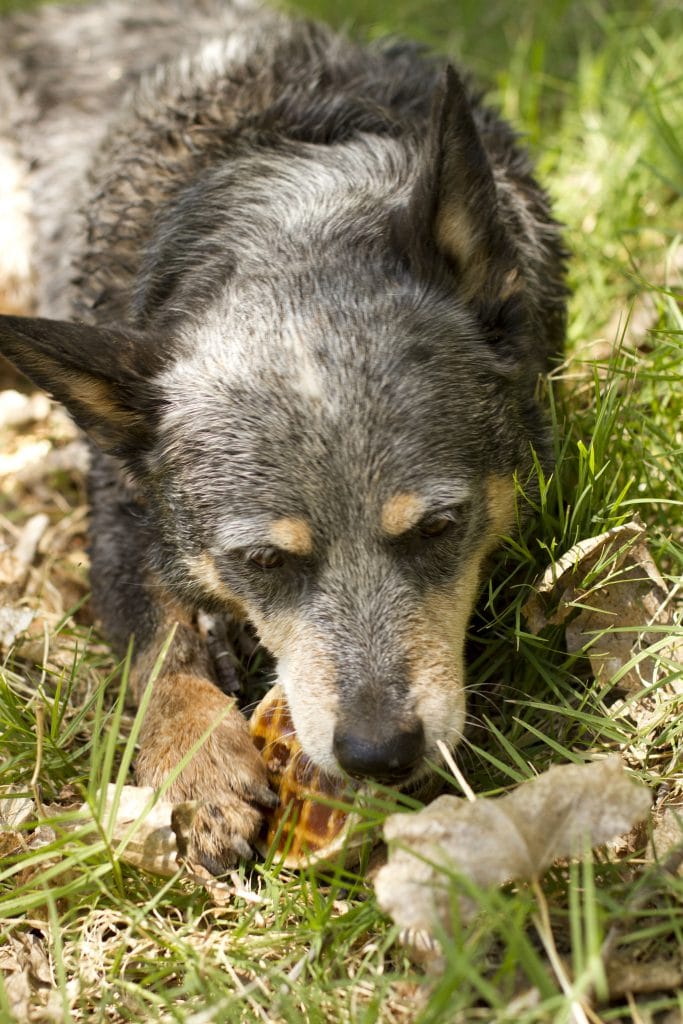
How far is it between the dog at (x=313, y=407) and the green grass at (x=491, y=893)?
21 cm

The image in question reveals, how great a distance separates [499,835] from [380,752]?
397 mm

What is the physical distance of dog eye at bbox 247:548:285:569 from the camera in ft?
10.4

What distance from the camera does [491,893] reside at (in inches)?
94.8

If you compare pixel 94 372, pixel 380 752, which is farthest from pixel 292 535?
pixel 94 372

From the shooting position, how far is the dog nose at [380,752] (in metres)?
2.80

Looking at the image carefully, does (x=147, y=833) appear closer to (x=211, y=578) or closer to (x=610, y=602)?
(x=211, y=578)

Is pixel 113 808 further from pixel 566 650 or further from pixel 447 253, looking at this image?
pixel 447 253

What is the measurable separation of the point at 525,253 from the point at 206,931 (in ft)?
8.38

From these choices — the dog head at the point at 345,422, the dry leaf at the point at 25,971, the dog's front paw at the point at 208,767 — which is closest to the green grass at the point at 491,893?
the dry leaf at the point at 25,971

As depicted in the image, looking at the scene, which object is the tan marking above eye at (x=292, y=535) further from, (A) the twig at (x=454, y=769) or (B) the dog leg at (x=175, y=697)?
(A) the twig at (x=454, y=769)

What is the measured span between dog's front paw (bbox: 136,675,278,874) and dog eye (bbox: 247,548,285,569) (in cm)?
45

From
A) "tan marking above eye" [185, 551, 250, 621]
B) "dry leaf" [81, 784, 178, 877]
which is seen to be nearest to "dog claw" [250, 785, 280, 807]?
"dry leaf" [81, 784, 178, 877]

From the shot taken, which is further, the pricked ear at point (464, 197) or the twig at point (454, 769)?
the pricked ear at point (464, 197)

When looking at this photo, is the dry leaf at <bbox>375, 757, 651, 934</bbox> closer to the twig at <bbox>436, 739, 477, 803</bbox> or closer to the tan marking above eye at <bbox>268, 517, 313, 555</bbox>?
the twig at <bbox>436, 739, 477, 803</bbox>
